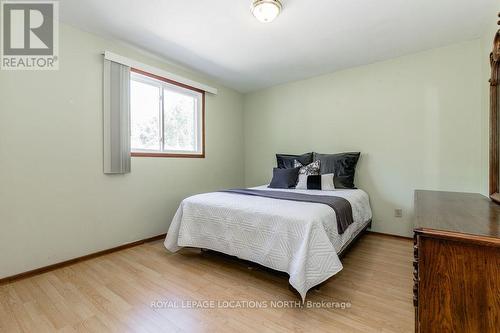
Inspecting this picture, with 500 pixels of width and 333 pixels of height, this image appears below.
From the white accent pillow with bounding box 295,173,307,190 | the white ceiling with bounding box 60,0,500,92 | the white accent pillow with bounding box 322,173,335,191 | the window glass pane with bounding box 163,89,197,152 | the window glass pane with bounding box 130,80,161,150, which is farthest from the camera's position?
the window glass pane with bounding box 163,89,197,152

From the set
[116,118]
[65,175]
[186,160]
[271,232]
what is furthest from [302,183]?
[65,175]

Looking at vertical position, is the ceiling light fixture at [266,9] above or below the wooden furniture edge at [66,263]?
above

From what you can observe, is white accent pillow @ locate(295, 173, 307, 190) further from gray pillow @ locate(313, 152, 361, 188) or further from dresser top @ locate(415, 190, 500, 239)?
dresser top @ locate(415, 190, 500, 239)

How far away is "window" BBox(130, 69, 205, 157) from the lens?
2.86 metres

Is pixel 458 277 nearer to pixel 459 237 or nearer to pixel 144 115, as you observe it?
pixel 459 237

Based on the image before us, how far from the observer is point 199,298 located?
1687 mm

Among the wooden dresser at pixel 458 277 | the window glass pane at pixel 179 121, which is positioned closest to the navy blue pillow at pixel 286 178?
the window glass pane at pixel 179 121

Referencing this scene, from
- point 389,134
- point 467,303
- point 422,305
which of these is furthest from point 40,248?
point 389,134

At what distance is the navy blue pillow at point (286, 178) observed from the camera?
10.5 feet

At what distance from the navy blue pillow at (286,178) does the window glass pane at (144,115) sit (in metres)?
1.72

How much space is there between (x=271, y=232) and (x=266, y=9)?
1.85 metres

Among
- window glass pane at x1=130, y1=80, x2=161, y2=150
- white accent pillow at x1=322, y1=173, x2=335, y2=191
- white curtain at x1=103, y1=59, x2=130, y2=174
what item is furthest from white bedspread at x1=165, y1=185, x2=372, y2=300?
window glass pane at x1=130, y1=80, x2=161, y2=150

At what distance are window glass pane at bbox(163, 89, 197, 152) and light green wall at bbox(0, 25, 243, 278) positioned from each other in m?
0.40

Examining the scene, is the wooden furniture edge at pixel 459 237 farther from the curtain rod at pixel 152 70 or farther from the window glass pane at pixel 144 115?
the curtain rod at pixel 152 70
